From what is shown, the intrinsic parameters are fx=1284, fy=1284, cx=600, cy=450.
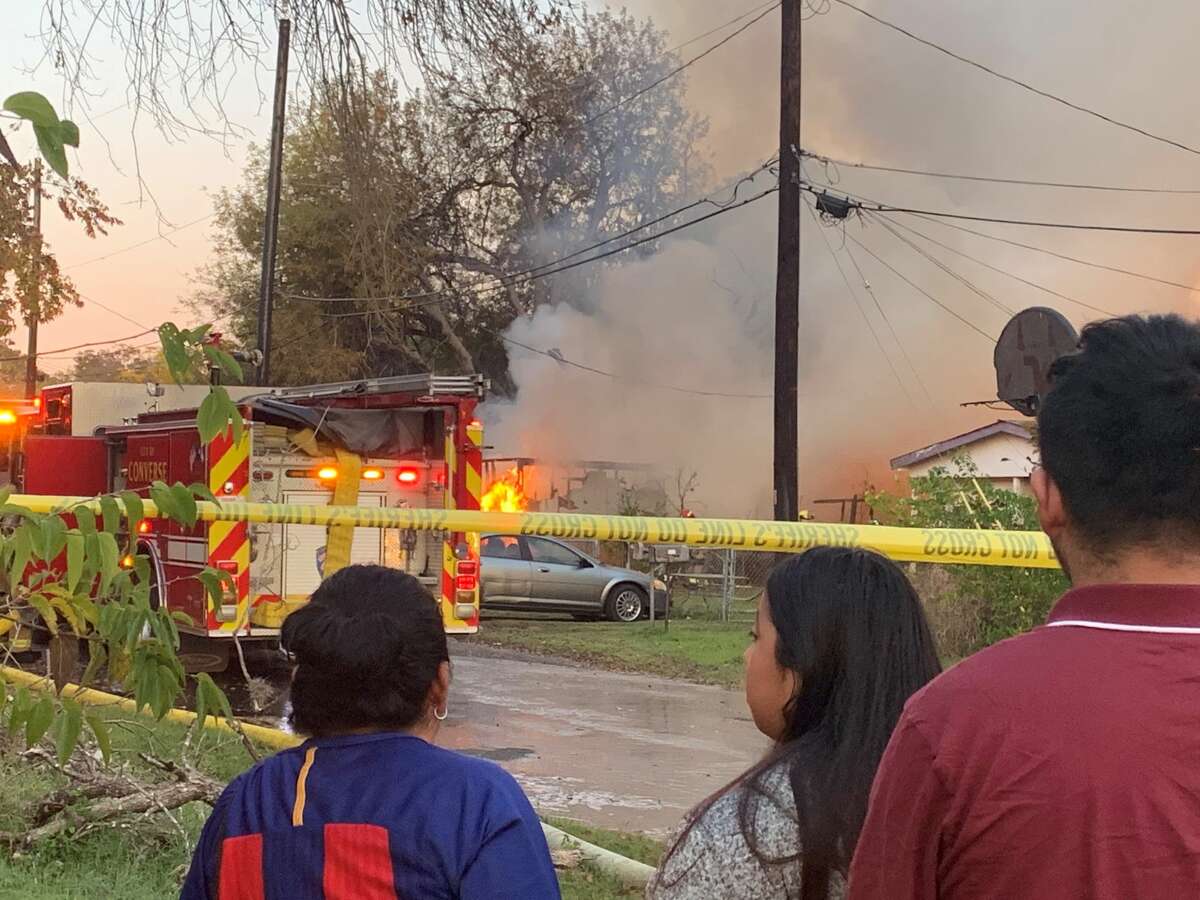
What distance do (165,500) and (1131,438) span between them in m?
1.97

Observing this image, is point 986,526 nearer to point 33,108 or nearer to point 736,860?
point 736,860

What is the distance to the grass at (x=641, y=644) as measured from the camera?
1333 cm

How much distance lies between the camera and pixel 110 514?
8.43 feet

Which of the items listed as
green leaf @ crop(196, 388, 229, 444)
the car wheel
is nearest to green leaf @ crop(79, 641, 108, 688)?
green leaf @ crop(196, 388, 229, 444)

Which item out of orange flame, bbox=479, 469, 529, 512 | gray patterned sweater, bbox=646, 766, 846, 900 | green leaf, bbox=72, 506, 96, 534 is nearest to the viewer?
gray patterned sweater, bbox=646, 766, 846, 900

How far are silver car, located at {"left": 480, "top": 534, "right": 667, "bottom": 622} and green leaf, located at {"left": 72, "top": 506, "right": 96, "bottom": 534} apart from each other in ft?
48.2

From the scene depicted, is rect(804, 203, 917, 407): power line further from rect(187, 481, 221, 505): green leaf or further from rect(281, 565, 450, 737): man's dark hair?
rect(281, 565, 450, 737): man's dark hair

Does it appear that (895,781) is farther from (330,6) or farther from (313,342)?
(313,342)

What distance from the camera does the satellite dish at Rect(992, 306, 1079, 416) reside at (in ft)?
20.2

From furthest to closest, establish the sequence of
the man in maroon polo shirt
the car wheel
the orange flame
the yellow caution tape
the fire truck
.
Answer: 1. the orange flame
2. the car wheel
3. the fire truck
4. the yellow caution tape
5. the man in maroon polo shirt

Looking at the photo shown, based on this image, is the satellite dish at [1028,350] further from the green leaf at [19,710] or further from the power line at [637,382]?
the power line at [637,382]

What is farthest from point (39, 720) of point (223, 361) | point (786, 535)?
point (786, 535)

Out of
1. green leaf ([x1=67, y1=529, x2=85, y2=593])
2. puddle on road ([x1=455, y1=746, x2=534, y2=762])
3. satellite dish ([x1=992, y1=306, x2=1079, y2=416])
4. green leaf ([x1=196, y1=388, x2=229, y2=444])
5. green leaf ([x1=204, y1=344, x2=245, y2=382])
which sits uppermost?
satellite dish ([x1=992, y1=306, x2=1079, y2=416])

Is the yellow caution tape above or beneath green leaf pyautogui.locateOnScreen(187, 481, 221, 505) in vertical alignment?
beneath
